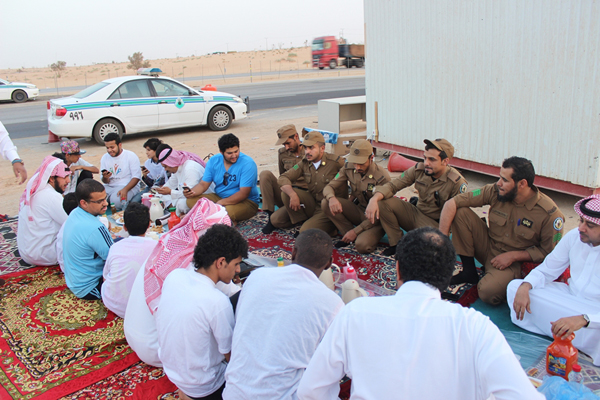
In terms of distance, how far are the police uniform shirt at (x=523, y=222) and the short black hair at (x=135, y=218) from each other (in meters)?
2.72

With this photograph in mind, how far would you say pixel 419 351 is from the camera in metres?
1.59

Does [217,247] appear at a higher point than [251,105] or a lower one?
higher

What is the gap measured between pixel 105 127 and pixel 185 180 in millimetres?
6247

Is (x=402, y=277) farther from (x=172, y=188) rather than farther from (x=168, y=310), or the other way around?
(x=172, y=188)

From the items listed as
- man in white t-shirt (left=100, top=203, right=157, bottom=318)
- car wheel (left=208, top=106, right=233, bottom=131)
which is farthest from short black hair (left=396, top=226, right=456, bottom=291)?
car wheel (left=208, top=106, right=233, bottom=131)

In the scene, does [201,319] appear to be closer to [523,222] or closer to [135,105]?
[523,222]

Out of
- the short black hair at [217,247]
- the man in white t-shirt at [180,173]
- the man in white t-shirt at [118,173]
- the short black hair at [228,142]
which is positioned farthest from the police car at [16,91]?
the short black hair at [217,247]

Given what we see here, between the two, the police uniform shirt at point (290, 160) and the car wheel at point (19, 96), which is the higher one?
the car wheel at point (19, 96)

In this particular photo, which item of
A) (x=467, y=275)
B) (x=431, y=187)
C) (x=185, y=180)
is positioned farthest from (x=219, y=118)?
(x=467, y=275)

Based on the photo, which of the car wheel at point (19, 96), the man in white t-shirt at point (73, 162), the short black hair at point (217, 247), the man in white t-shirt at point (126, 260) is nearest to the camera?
the short black hair at point (217, 247)

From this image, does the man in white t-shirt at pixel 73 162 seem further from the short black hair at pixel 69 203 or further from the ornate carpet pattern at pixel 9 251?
the short black hair at pixel 69 203

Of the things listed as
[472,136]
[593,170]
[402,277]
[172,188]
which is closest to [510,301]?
[402,277]

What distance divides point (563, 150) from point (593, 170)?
→ 1.42ft

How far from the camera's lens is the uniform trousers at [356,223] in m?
4.79
